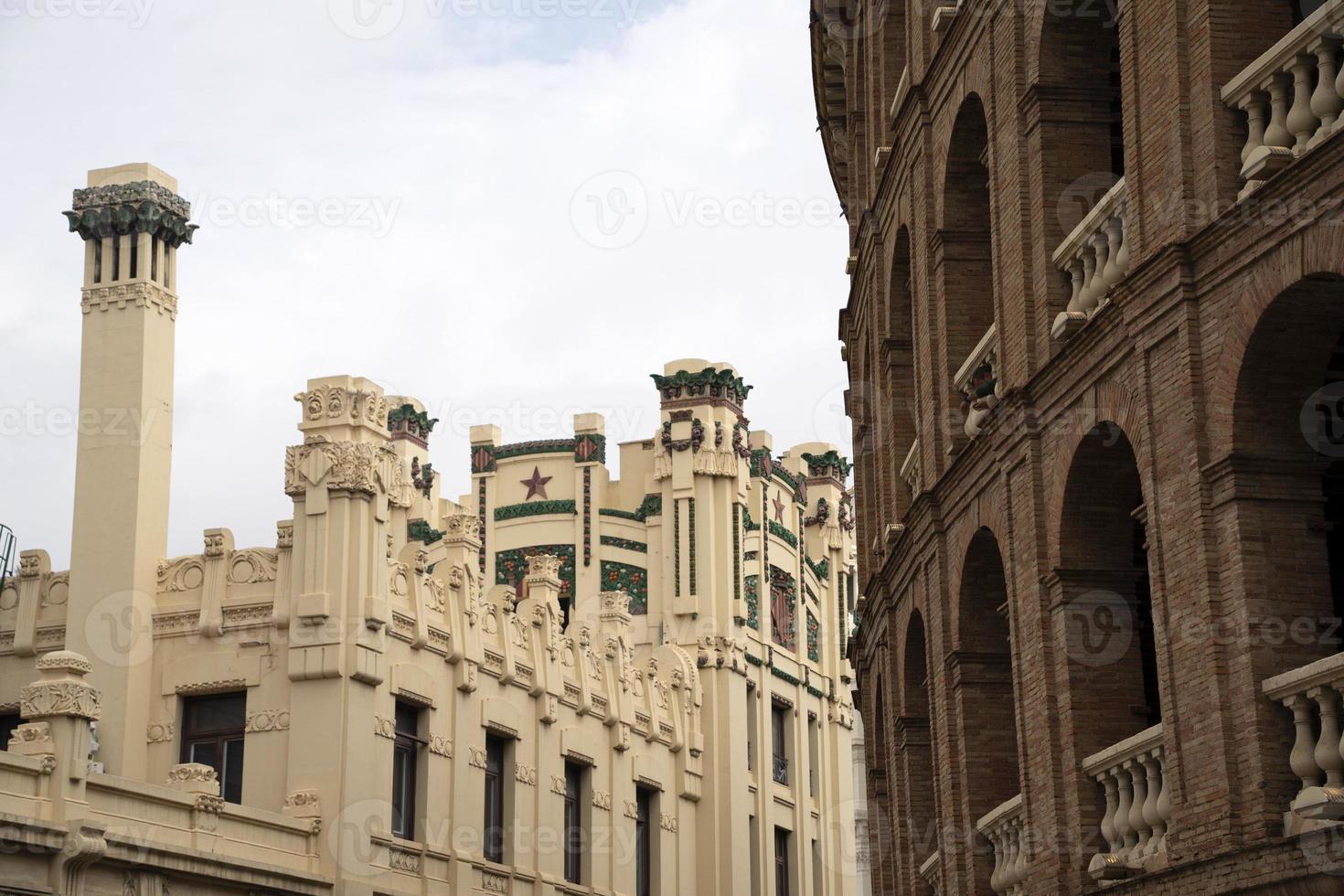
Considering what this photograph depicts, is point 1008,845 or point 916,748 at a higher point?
point 916,748

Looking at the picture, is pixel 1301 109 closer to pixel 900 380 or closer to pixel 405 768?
pixel 900 380

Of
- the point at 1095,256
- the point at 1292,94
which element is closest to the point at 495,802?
the point at 1095,256

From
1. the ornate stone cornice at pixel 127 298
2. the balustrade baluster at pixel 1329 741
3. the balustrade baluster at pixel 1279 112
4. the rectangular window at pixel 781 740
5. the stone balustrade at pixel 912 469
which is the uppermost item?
the ornate stone cornice at pixel 127 298

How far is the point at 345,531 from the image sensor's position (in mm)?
33281

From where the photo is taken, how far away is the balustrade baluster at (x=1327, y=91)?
14844 millimetres

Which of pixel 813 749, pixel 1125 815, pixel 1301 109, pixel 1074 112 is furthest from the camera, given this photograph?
pixel 813 749

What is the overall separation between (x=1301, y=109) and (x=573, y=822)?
98.5ft

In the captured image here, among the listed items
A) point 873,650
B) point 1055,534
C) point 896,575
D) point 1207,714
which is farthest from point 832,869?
point 1207,714

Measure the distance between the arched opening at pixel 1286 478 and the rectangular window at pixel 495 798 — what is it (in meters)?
24.5

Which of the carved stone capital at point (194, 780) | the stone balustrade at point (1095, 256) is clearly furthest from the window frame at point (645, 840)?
the stone balustrade at point (1095, 256)

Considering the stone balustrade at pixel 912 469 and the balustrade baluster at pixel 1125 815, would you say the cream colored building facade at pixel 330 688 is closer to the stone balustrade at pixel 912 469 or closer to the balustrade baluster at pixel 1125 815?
the stone balustrade at pixel 912 469

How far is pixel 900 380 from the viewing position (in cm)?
2822

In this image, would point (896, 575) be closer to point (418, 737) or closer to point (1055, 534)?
point (1055, 534)

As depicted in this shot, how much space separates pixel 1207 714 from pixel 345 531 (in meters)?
20.2
